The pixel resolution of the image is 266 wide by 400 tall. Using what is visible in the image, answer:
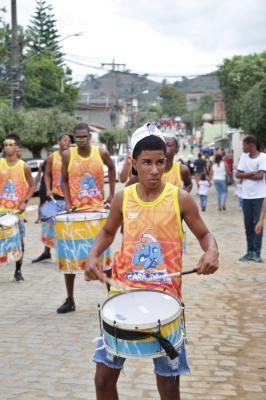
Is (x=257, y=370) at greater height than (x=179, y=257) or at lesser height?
lesser

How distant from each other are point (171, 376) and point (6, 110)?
24.9 metres

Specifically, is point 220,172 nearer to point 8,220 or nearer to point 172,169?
point 172,169

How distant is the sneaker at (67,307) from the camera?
22.3 ft

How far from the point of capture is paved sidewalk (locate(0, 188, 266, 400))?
4.68m

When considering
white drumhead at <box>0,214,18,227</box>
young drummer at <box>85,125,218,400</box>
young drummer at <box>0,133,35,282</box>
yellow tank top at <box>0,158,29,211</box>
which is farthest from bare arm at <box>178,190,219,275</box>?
yellow tank top at <box>0,158,29,211</box>

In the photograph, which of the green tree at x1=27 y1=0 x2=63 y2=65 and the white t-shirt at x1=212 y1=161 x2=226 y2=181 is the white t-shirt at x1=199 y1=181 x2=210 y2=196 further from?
the green tree at x1=27 y1=0 x2=63 y2=65

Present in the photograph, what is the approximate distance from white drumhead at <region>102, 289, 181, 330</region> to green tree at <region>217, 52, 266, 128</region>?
27.4 m

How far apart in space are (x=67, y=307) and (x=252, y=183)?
404cm

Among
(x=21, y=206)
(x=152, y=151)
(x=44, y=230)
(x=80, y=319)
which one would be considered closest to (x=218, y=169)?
(x=44, y=230)

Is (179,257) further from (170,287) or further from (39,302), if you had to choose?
(39,302)

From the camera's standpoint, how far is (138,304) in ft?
11.0

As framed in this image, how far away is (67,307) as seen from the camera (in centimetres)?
682

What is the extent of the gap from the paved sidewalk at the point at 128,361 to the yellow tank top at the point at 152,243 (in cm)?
136

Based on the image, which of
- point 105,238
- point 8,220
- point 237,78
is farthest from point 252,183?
point 237,78
